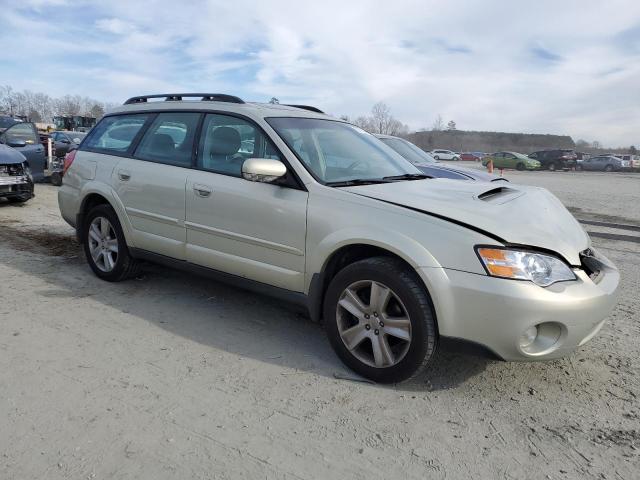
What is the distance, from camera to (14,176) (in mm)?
9047

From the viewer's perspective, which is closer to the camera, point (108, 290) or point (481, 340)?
point (481, 340)

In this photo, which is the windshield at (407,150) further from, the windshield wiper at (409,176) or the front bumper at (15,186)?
the front bumper at (15,186)

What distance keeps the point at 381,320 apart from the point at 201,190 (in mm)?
1806

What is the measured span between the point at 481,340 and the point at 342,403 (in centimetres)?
86

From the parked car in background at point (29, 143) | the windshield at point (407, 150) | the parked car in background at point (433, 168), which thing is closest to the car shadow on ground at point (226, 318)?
the parked car in background at point (433, 168)

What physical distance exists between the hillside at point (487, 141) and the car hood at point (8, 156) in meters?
93.0

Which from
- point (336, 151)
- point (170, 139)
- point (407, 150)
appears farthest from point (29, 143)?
point (336, 151)

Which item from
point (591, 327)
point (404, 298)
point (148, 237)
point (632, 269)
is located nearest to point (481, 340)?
point (404, 298)

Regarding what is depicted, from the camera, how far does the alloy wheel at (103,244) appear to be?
489cm

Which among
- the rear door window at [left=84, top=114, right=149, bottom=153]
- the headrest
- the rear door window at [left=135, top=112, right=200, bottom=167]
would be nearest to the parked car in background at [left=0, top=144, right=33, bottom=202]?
the rear door window at [left=84, top=114, right=149, bottom=153]

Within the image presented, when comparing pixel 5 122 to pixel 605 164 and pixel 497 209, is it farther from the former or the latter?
pixel 605 164

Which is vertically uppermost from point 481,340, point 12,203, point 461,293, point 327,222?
point 327,222

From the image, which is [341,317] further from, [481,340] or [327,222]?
[481,340]

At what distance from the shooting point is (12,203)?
966 centimetres
